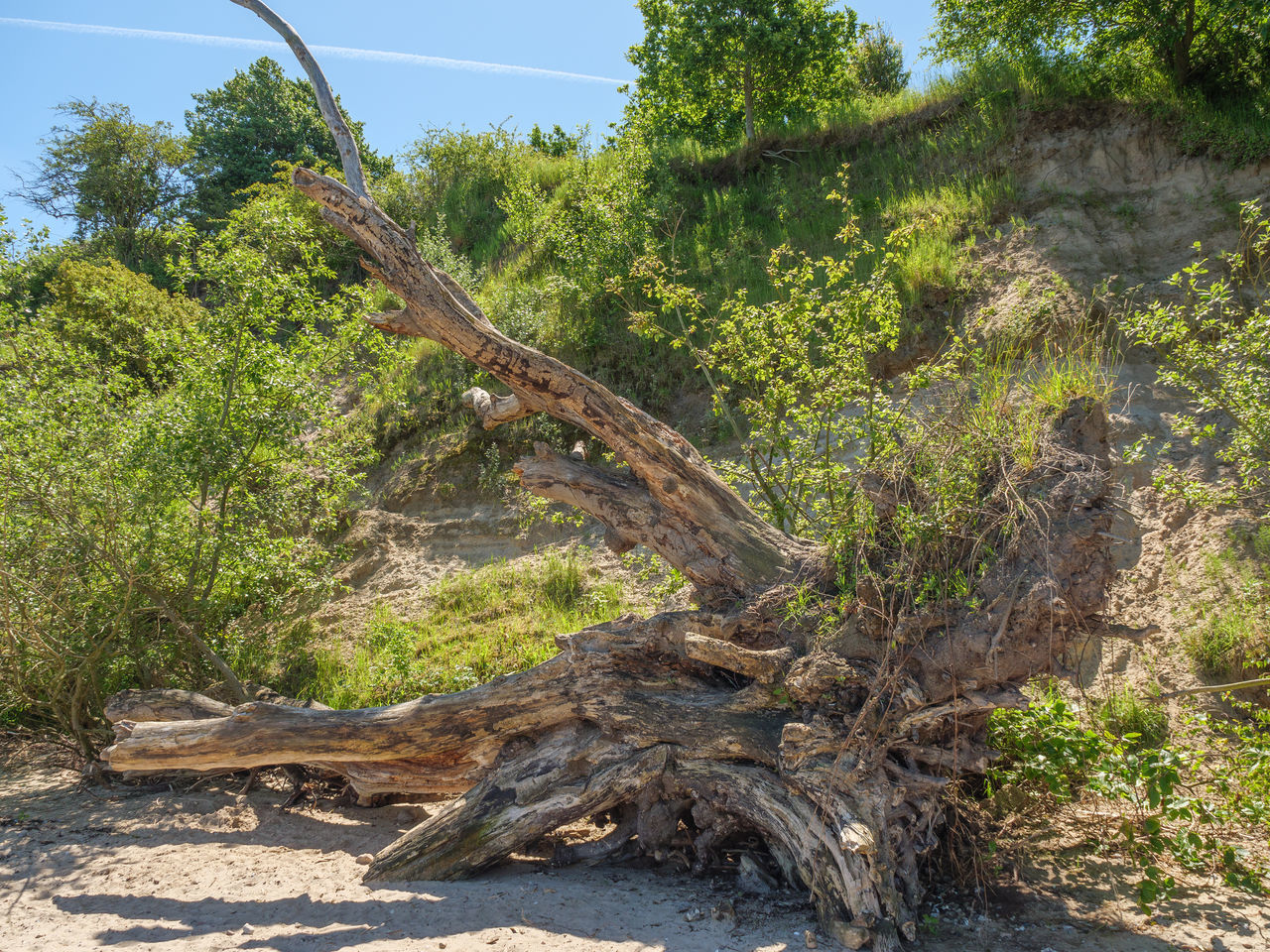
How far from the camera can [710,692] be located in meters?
4.94

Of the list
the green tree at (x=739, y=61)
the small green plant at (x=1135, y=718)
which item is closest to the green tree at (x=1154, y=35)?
the green tree at (x=739, y=61)

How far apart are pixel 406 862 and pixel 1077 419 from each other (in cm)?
476

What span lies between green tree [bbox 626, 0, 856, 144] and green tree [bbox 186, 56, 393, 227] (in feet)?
38.4

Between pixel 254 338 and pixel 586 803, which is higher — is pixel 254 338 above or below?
above

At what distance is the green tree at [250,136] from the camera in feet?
78.0

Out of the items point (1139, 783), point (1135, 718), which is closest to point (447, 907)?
point (1139, 783)

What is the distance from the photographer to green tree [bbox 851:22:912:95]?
16719 mm

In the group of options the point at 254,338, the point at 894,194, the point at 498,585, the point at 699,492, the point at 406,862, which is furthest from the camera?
the point at 894,194

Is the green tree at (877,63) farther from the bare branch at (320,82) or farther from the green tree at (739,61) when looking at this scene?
the bare branch at (320,82)

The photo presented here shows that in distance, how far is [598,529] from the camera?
388 inches

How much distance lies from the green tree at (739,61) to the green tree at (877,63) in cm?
108

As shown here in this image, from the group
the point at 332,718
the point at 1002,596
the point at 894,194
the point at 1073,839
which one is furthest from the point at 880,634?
the point at 894,194

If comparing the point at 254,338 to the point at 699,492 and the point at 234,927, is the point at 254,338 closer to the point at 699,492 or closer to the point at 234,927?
the point at 699,492

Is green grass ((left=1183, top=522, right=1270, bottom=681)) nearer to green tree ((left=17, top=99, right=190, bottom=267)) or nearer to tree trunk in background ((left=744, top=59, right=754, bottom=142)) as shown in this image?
tree trunk in background ((left=744, top=59, right=754, bottom=142))
